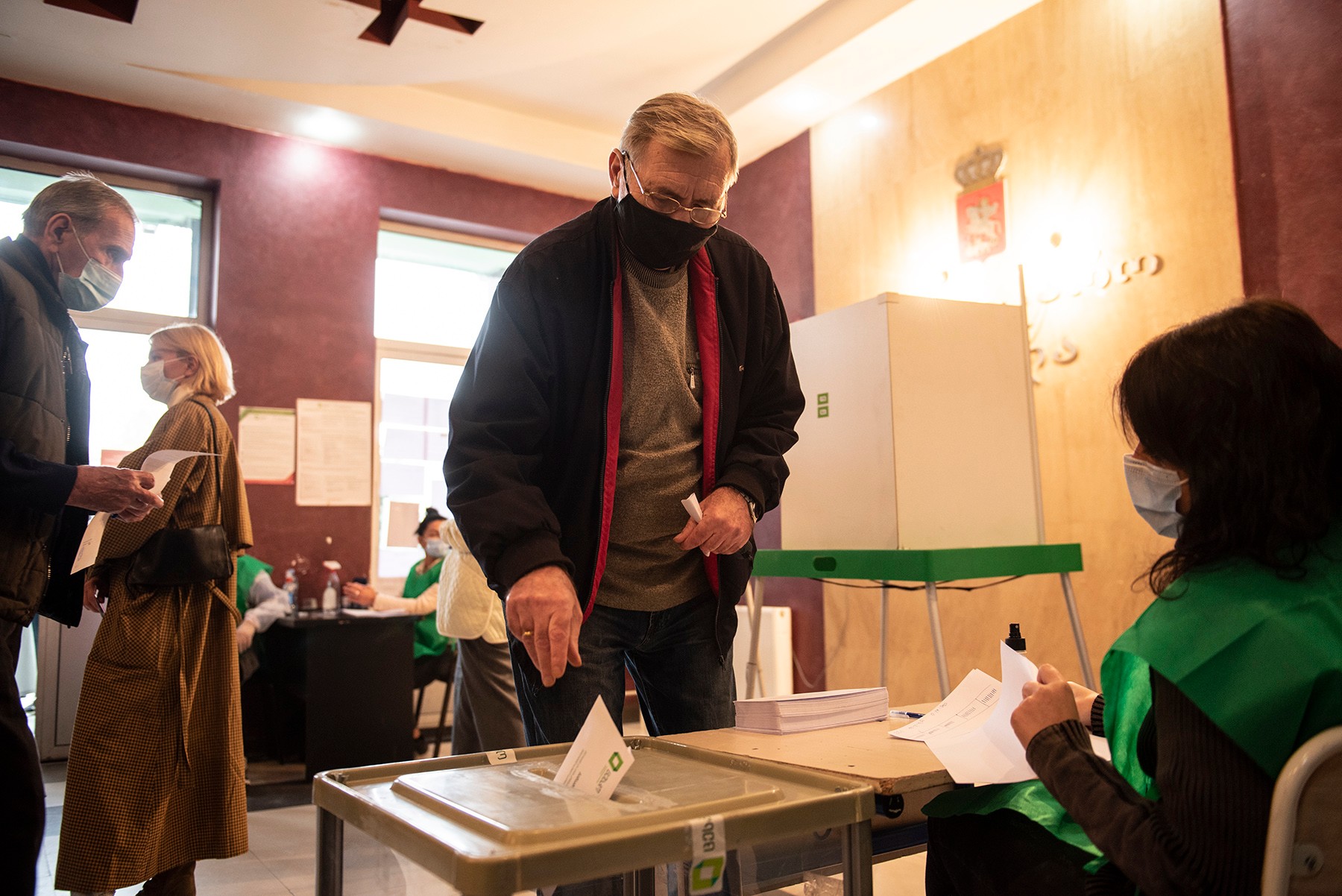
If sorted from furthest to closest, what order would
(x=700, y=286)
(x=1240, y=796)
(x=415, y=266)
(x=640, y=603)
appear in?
1. (x=415, y=266)
2. (x=700, y=286)
3. (x=640, y=603)
4. (x=1240, y=796)

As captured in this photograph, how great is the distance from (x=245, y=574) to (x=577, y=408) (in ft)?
12.3

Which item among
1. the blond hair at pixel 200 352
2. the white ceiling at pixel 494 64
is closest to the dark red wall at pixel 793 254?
the white ceiling at pixel 494 64

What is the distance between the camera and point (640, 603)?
1.35 meters

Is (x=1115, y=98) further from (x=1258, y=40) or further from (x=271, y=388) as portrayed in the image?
(x=271, y=388)

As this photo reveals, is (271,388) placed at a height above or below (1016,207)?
below

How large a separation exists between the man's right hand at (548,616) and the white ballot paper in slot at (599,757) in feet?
0.56

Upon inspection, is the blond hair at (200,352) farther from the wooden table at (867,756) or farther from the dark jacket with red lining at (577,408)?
the wooden table at (867,756)

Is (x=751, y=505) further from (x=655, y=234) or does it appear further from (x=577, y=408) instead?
(x=655, y=234)

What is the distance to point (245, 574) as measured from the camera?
4.56 m

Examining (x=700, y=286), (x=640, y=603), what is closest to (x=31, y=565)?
(x=640, y=603)

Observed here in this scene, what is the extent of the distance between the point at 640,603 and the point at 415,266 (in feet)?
16.0

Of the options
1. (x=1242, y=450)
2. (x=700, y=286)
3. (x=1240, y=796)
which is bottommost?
(x=1240, y=796)

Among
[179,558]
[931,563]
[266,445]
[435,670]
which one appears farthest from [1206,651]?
[266,445]

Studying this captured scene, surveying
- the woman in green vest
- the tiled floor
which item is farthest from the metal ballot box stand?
the woman in green vest
